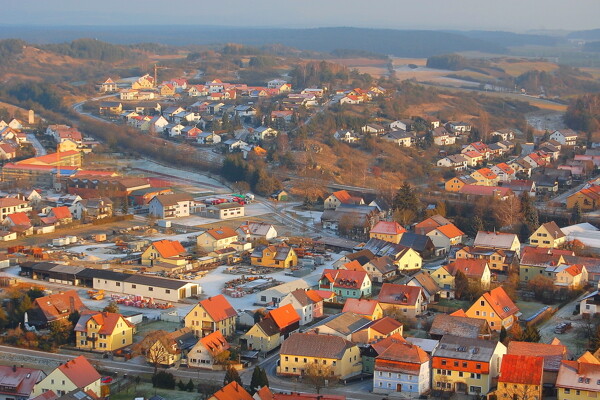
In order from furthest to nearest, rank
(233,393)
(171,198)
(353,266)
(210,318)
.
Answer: (171,198) < (353,266) < (210,318) < (233,393)

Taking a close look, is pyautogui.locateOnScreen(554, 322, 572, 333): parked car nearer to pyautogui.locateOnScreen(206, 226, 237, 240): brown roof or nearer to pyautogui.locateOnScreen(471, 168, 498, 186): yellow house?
pyautogui.locateOnScreen(206, 226, 237, 240): brown roof

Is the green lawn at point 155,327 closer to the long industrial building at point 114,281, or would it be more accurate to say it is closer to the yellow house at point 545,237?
the long industrial building at point 114,281

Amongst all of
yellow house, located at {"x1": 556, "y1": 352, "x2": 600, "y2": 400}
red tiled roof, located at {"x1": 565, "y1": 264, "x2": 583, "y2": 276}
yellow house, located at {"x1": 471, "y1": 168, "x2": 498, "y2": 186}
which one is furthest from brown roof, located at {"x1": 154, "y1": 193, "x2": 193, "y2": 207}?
yellow house, located at {"x1": 556, "y1": 352, "x2": 600, "y2": 400}

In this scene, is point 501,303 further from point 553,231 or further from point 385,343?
point 553,231

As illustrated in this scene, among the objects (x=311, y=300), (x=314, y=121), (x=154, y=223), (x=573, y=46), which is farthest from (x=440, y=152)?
(x=573, y=46)

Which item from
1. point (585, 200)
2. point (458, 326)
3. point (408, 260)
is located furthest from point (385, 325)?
point (585, 200)

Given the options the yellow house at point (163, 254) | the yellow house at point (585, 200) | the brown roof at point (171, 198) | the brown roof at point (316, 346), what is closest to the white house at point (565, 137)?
the yellow house at point (585, 200)
